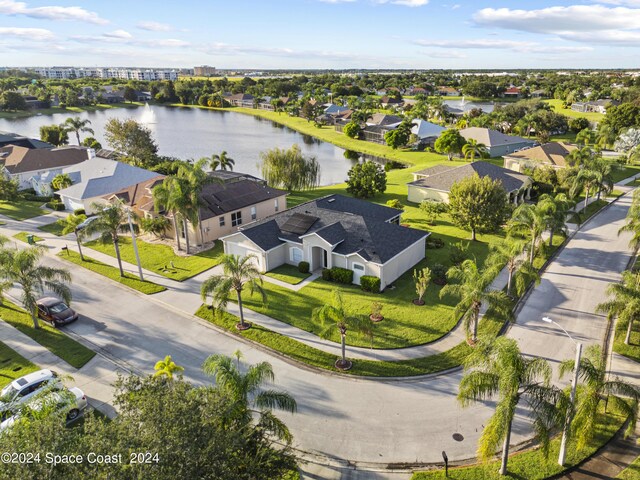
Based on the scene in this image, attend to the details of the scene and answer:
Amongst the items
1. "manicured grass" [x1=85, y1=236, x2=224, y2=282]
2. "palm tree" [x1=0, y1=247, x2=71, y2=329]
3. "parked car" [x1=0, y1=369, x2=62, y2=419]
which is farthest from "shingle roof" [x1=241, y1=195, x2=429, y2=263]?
"parked car" [x1=0, y1=369, x2=62, y2=419]

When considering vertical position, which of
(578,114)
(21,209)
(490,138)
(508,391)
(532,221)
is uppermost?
(578,114)

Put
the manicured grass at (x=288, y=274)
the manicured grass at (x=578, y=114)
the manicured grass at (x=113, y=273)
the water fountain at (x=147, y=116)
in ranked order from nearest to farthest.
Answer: the manicured grass at (x=113, y=273) → the manicured grass at (x=288, y=274) → the manicured grass at (x=578, y=114) → the water fountain at (x=147, y=116)

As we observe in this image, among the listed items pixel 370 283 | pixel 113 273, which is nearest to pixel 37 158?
pixel 113 273

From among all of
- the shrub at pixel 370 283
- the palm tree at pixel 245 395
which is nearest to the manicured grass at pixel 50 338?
the palm tree at pixel 245 395

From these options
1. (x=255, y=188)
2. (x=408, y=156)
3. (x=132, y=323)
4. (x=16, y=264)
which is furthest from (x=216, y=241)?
(x=408, y=156)

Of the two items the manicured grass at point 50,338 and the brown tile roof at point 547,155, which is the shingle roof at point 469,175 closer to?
the brown tile roof at point 547,155

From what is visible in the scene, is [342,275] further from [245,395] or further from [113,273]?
[113,273]

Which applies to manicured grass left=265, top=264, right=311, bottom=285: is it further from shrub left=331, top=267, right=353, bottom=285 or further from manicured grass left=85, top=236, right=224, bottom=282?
manicured grass left=85, top=236, right=224, bottom=282
